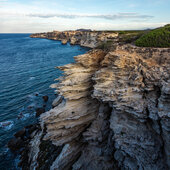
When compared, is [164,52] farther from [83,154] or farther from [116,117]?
[83,154]

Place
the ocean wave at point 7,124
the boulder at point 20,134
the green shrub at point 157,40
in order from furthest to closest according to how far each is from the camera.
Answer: the ocean wave at point 7,124, the boulder at point 20,134, the green shrub at point 157,40

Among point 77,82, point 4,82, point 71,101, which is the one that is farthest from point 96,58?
point 4,82

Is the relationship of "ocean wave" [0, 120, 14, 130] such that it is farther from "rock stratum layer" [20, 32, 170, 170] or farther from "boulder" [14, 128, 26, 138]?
"rock stratum layer" [20, 32, 170, 170]

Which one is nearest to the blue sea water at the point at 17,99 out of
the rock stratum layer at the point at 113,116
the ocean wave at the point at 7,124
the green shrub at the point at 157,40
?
the ocean wave at the point at 7,124

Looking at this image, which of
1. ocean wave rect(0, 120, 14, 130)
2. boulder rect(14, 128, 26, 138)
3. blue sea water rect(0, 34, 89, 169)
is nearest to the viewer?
blue sea water rect(0, 34, 89, 169)

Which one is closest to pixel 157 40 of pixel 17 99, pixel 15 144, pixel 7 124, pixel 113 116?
pixel 113 116

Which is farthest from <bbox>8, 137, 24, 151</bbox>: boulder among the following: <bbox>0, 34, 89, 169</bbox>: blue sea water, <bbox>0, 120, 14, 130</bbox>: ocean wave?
<bbox>0, 120, 14, 130</bbox>: ocean wave

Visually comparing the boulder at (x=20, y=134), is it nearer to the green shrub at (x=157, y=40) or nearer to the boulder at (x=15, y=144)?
the boulder at (x=15, y=144)

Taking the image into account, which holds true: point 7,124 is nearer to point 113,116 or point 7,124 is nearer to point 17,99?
point 17,99
